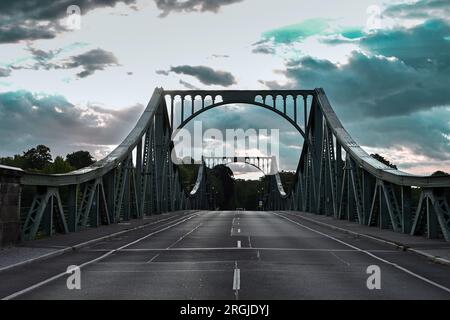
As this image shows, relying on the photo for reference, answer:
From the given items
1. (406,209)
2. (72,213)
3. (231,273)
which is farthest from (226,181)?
(231,273)

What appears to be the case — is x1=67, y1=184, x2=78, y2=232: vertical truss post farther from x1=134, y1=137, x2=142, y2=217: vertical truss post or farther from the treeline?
the treeline

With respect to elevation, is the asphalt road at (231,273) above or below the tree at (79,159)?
below

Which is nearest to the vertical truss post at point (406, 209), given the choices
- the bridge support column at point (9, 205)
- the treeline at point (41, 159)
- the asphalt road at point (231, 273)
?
the asphalt road at point (231, 273)

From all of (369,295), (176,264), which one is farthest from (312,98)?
(369,295)

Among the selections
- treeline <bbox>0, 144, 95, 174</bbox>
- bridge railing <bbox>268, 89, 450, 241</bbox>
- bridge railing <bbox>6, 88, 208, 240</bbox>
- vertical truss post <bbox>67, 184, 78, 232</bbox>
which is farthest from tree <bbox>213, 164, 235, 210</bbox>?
vertical truss post <bbox>67, 184, 78, 232</bbox>

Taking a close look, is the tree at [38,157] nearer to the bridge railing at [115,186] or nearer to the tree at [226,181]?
the tree at [226,181]

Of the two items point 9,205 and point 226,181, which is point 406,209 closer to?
point 9,205

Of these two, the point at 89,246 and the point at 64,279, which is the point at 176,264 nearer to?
the point at 64,279

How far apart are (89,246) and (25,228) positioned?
288cm

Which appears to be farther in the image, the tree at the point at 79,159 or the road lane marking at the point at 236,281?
the tree at the point at 79,159

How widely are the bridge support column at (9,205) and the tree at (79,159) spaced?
128 meters

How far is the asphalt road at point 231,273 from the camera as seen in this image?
11.2m

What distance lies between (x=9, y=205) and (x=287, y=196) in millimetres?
69850
